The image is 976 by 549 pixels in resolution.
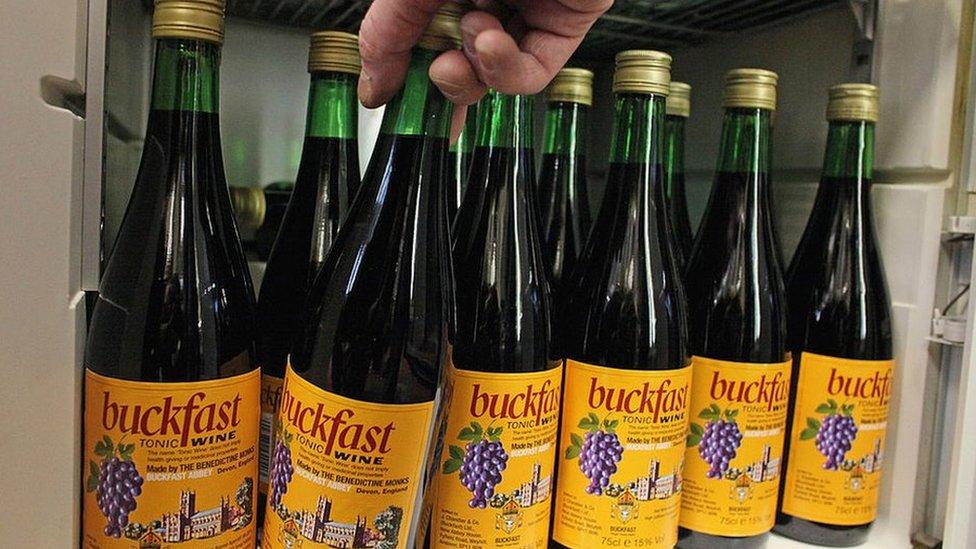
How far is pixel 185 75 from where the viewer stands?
18.3 inches

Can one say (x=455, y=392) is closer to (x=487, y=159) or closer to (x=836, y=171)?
(x=487, y=159)

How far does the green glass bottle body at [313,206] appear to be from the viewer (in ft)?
1.91

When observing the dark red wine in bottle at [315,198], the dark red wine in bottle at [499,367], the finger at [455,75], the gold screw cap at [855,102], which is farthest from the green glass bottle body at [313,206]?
the gold screw cap at [855,102]

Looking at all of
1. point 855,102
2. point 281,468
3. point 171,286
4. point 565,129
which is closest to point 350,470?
point 281,468

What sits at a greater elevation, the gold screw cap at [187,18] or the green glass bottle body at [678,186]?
the gold screw cap at [187,18]

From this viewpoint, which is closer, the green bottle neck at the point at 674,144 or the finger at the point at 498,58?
the finger at the point at 498,58

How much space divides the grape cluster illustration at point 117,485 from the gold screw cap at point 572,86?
1.28 feet

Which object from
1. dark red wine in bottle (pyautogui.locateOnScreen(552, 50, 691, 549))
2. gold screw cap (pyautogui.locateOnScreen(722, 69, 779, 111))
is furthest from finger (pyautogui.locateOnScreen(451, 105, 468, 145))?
gold screw cap (pyautogui.locateOnScreen(722, 69, 779, 111))

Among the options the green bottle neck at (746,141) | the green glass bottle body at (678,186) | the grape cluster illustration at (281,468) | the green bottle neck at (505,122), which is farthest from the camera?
the green glass bottle body at (678,186)

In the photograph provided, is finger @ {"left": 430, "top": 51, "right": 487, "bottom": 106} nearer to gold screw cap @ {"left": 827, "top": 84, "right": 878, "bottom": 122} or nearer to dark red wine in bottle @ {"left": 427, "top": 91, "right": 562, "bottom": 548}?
dark red wine in bottle @ {"left": 427, "top": 91, "right": 562, "bottom": 548}

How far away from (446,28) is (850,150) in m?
0.43

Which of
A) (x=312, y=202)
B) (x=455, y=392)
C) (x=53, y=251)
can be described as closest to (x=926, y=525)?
(x=455, y=392)

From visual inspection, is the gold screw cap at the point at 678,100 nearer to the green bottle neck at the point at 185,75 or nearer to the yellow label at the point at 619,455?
the yellow label at the point at 619,455

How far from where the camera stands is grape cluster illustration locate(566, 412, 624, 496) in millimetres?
518
